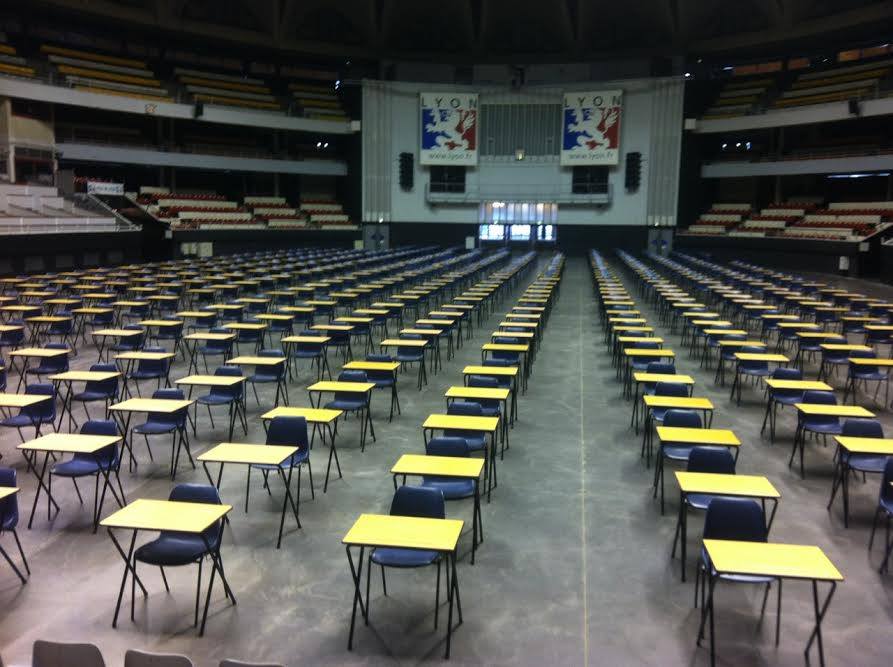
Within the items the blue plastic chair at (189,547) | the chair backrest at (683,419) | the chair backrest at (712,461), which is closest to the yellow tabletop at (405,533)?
the blue plastic chair at (189,547)

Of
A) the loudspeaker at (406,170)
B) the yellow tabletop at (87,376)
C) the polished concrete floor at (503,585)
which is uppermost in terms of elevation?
the loudspeaker at (406,170)

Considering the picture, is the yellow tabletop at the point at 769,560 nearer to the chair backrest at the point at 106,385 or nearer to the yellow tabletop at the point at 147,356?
the chair backrest at the point at 106,385

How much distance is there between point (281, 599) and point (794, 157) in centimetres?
4176

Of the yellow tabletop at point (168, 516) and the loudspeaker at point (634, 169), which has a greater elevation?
the loudspeaker at point (634, 169)

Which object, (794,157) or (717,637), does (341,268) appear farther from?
(794,157)

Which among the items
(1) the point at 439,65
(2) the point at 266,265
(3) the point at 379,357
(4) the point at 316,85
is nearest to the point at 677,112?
(1) the point at 439,65

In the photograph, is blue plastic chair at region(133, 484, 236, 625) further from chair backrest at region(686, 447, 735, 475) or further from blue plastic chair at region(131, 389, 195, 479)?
chair backrest at region(686, 447, 735, 475)

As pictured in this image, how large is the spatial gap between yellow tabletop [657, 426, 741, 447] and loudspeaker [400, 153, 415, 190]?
3988 cm

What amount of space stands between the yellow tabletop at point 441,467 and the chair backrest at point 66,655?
3.01 metres

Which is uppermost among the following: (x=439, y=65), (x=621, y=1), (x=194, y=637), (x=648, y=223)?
(x=621, y=1)

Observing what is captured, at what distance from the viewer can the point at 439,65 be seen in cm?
4788

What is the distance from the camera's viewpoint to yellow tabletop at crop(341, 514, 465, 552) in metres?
5.16

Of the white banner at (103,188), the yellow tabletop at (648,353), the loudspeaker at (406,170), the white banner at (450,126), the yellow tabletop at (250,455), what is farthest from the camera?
the loudspeaker at (406,170)

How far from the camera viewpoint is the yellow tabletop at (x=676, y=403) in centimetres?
882
